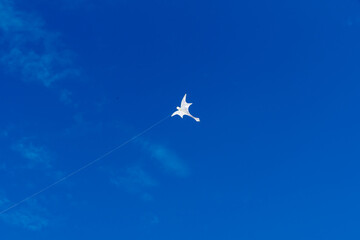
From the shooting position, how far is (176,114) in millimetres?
29438

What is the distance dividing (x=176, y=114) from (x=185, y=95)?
2.12 metres

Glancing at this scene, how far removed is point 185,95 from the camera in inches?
1151

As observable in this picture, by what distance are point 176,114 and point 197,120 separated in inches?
97.7

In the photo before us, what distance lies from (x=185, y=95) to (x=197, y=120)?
116 inches

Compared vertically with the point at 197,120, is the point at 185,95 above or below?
above

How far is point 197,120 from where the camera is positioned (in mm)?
28172
